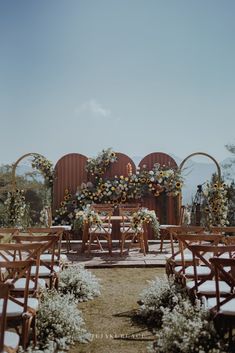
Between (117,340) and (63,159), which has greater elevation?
(63,159)

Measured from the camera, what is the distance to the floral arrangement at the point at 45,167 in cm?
1077

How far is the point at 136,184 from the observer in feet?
34.7

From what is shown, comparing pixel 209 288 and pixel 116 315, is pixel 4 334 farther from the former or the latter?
pixel 116 315

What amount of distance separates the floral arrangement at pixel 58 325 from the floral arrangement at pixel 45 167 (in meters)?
7.29

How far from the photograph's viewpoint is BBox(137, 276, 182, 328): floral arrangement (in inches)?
162

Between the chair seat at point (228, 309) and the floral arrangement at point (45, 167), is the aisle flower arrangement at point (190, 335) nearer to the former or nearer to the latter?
the chair seat at point (228, 309)

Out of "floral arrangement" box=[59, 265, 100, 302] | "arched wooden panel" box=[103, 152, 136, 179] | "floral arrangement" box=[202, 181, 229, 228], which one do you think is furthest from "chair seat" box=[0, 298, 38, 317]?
"arched wooden panel" box=[103, 152, 136, 179]

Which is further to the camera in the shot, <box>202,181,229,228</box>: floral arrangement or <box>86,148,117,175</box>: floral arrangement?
<box>86,148,117,175</box>: floral arrangement

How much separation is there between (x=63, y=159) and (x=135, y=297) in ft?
21.2

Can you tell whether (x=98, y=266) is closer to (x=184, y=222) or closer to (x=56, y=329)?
(x=184, y=222)

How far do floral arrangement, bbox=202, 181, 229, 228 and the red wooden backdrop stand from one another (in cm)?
96

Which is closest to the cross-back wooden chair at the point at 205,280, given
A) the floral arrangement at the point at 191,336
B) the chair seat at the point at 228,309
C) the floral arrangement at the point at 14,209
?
the chair seat at the point at 228,309

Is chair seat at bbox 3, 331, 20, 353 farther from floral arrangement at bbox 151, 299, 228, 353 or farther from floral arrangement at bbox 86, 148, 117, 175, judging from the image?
floral arrangement at bbox 86, 148, 117, 175

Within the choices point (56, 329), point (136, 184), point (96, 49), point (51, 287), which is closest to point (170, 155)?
point (136, 184)
